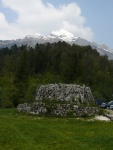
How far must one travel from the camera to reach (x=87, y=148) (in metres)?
17.8

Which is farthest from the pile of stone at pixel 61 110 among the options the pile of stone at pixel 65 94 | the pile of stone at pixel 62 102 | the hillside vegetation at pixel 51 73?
the hillside vegetation at pixel 51 73

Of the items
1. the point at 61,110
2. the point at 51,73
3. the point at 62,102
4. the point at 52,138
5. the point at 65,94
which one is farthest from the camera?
the point at 51,73

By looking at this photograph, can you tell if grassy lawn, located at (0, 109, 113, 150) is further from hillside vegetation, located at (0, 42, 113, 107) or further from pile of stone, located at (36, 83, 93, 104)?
hillside vegetation, located at (0, 42, 113, 107)

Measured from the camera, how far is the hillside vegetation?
97994 mm

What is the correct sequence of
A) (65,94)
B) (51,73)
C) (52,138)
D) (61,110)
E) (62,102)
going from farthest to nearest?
(51,73) < (65,94) < (62,102) < (61,110) < (52,138)

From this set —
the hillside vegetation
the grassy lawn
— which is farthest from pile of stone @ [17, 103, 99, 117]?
the hillside vegetation

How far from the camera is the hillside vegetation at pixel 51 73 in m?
98.0

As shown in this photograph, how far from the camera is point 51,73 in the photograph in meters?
137

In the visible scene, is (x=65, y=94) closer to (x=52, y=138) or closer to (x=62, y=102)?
(x=62, y=102)

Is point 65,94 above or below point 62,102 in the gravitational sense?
above

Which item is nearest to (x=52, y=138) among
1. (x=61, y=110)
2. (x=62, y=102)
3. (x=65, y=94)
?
(x=61, y=110)

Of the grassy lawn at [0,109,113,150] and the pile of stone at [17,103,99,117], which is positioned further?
the pile of stone at [17,103,99,117]

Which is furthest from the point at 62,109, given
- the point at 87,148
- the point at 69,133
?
the point at 87,148

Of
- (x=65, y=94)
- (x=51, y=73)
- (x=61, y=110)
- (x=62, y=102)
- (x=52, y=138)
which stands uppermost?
(x=51, y=73)
